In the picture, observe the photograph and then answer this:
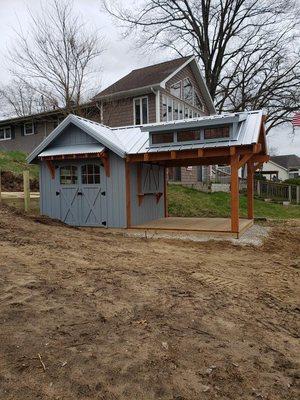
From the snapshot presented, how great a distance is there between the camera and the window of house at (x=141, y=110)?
20.8m

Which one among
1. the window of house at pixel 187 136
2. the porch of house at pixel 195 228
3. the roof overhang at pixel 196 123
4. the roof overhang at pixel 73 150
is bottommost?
the porch of house at pixel 195 228

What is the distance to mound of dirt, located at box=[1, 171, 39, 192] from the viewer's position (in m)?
16.7

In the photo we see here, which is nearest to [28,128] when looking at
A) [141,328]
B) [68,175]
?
[68,175]

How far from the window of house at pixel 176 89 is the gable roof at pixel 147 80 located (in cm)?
86

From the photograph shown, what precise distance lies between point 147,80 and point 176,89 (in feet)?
8.09

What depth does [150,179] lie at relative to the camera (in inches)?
500

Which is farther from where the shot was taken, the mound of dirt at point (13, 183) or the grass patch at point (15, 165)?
the grass patch at point (15, 165)

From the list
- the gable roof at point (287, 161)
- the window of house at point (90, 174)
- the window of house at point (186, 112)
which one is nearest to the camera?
the window of house at point (90, 174)

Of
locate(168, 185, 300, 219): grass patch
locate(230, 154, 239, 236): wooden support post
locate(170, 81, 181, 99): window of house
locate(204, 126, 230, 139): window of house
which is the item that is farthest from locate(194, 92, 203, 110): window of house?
locate(230, 154, 239, 236): wooden support post

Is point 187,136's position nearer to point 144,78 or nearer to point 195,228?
point 195,228

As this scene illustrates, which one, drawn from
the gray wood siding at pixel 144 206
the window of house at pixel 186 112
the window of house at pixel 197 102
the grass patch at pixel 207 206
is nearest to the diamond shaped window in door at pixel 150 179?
the gray wood siding at pixel 144 206

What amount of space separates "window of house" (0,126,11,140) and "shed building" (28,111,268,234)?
58.1 feet

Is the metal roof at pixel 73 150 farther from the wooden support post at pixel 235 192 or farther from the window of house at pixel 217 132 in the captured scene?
the wooden support post at pixel 235 192

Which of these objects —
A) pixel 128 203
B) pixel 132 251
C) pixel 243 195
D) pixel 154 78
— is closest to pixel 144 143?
pixel 128 203
